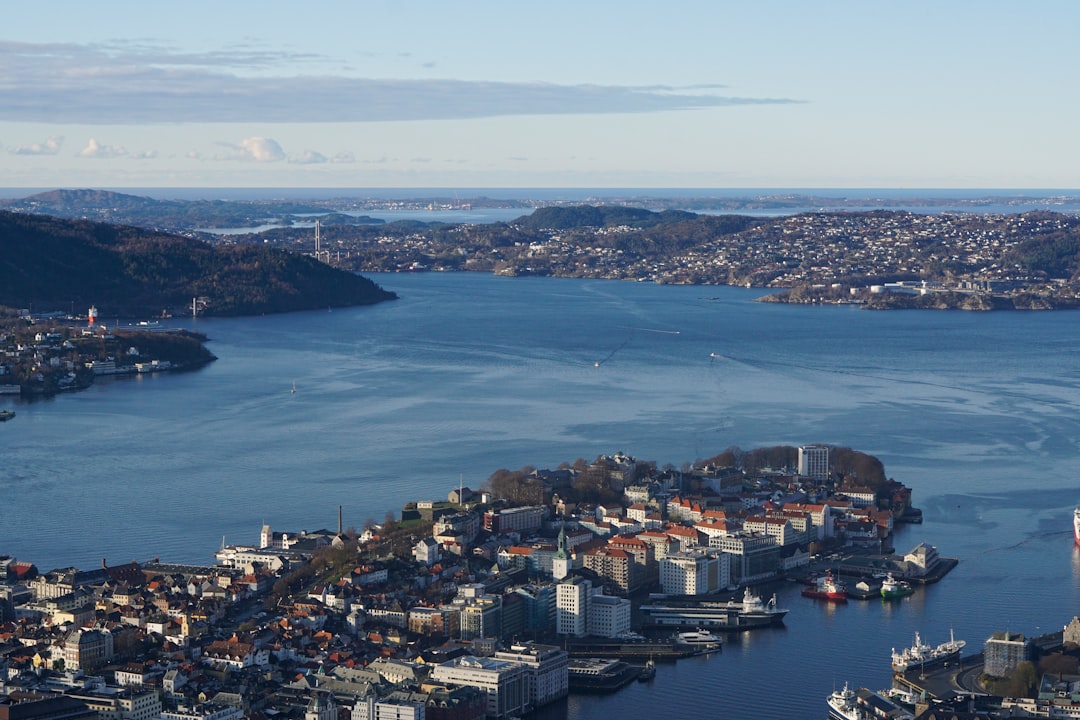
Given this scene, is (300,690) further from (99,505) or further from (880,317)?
(880,317)

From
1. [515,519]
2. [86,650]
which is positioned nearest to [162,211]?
[515,519]

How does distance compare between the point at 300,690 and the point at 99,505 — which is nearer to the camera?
the point at 300,690

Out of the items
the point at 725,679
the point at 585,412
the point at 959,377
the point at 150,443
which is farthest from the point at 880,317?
the point at 725,679

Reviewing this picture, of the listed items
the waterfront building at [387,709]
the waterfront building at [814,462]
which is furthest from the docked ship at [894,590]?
the waterfront building at [387,709]

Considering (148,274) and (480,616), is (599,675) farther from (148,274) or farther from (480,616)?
(148,274)

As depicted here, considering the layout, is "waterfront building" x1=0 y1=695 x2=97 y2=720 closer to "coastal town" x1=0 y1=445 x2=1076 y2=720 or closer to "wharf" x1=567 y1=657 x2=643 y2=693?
"coastal town" x1=0 y1=445 x2=1076 y2=720

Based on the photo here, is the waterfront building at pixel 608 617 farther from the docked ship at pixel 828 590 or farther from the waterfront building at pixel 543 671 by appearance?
the docked ship at pixel 828 590
